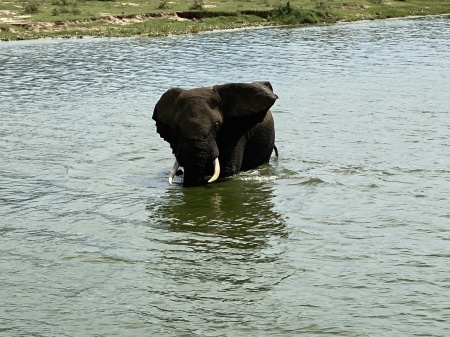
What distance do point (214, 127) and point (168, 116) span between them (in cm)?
87

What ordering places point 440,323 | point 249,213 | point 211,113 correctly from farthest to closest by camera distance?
point 211,113
point 249,213
point 440,323

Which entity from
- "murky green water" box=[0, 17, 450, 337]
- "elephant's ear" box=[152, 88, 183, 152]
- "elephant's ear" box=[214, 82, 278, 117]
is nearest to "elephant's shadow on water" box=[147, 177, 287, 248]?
"murky green water" box=[0, 17, 450, 337]

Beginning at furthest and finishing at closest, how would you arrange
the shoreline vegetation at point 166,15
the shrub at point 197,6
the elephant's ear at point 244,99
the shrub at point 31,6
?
the shrub at point 197,6
the shrub at point 31,6
the shoreline vegetation at point 166,15
the elephant's ear at point 244,99

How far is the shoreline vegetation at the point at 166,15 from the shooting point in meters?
50.0

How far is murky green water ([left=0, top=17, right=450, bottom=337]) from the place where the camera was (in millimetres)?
9656

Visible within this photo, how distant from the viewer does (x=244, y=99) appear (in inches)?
605

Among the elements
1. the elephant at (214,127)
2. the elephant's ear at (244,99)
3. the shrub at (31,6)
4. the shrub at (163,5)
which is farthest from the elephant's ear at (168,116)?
the shrub at (163,5)

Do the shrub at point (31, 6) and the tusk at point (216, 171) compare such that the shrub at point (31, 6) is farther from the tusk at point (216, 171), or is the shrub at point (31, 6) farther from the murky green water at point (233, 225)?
the tusk at point (216, 171)

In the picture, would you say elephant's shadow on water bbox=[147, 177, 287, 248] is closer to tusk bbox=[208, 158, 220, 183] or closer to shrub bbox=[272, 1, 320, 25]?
tusk bbox=[208, 158, 220, 183]

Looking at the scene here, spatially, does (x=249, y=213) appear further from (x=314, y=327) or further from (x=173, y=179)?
(x=314, y=327)

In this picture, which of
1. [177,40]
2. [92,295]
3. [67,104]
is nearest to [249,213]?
[92,295]

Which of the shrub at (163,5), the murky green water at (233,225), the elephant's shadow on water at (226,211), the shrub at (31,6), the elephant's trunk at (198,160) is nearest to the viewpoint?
the murky green water at (233,225)

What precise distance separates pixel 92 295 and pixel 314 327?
2481 millimetres

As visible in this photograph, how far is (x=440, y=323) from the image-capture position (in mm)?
9305
